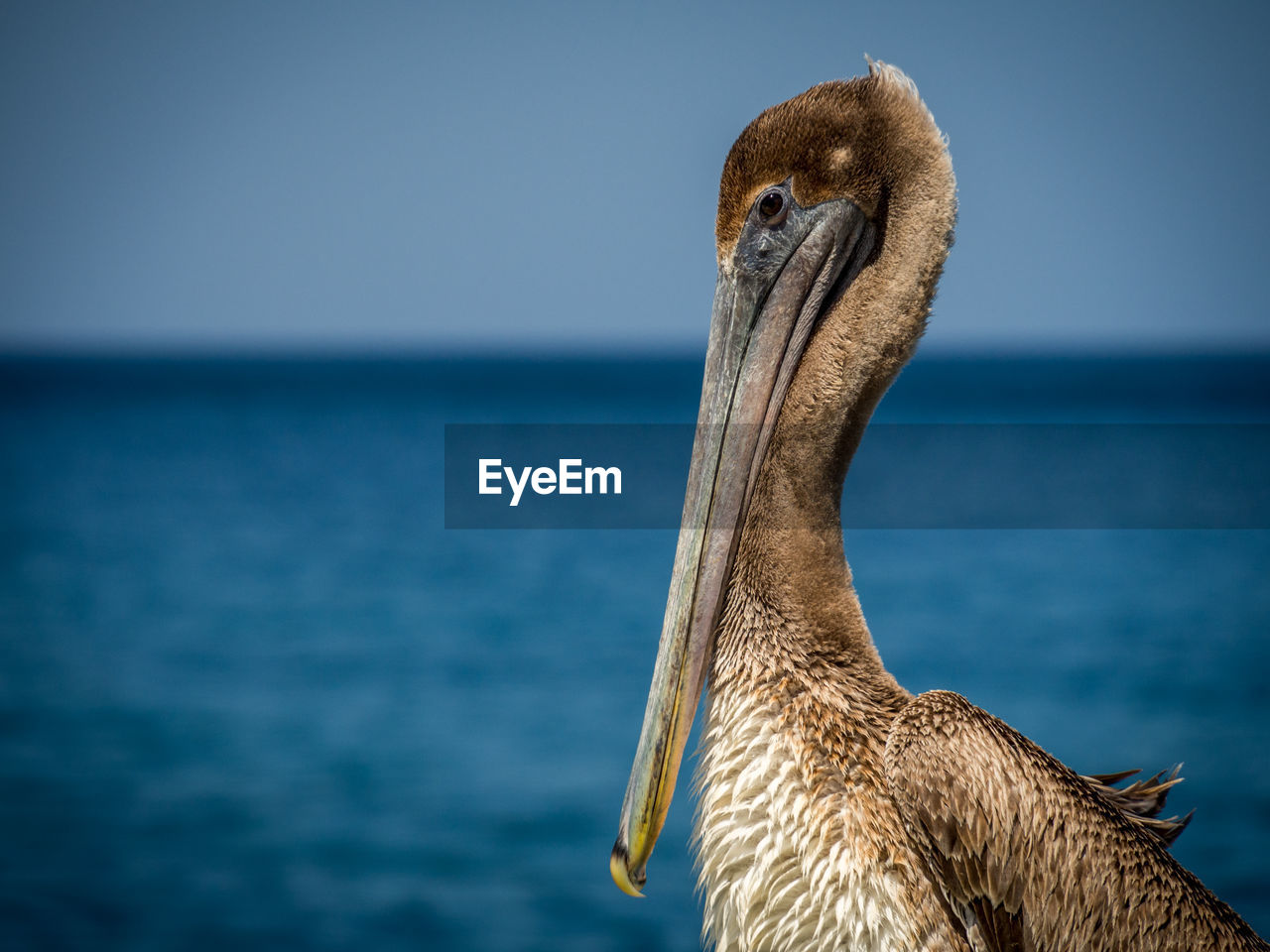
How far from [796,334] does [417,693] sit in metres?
8.92

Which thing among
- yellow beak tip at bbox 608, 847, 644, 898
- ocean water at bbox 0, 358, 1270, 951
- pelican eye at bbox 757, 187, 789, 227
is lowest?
ocean water at bbox 0, 358, 1270, 951

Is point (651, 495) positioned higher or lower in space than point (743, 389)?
lower

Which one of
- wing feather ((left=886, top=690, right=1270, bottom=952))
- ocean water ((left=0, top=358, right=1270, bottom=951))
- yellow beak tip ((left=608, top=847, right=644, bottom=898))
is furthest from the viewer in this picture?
ocean water ((left=0, top=358, right=1270, bottom=951))

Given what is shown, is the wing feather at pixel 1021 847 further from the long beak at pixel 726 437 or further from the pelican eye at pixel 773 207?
the pelican eye at pixel 773 207

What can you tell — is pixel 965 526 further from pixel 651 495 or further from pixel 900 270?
pixel 900 270

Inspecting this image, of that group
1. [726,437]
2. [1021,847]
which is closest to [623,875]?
[1021,847]

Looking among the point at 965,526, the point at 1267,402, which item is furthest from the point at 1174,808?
the point at 1267,402

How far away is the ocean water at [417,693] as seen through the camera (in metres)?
6.34

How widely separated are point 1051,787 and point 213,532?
18.7 meters

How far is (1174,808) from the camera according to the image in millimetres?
7781

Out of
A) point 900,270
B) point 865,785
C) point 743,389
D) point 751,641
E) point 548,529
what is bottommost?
point 548,529

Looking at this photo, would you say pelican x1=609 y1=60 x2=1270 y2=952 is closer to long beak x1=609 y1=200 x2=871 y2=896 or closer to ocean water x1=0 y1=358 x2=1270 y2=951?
long beak x1=609 y1=200 x2=871 y2=896

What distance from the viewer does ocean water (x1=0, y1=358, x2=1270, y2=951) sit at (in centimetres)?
634

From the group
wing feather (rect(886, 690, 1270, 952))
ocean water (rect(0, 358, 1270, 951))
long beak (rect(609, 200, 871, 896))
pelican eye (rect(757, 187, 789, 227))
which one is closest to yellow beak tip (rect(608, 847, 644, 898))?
long beak (rect(609, 200, 871, 896))
